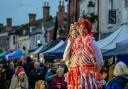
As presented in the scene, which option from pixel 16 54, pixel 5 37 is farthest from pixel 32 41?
pixel 16 54

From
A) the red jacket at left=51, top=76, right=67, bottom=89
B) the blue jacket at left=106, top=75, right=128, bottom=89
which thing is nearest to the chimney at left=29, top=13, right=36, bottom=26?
the red jacket at left=51, top=76, right=67, bottom=89

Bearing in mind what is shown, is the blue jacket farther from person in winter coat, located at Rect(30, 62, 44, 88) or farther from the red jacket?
person in winter coat, located at Rect(30, 62, 44, 88)

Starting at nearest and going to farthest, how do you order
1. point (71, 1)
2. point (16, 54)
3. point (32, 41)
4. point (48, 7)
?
point (16, 54) → point (71, 1) → point (48, 7) → point (32, 41)

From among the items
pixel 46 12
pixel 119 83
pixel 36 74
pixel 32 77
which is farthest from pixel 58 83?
pixel 46 12

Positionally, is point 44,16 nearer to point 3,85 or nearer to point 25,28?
point 25,28

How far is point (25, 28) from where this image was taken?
297 ft

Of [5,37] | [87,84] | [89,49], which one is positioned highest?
[89,49]

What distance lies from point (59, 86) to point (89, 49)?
5761 millimetres

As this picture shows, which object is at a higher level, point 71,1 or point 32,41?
point 71,1

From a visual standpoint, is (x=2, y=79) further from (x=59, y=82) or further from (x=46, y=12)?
(x=46, y=12)

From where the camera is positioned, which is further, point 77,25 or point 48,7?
point 48,7

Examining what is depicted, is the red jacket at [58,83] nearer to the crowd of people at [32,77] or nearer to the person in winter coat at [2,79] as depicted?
the crowd of people at [32,77]

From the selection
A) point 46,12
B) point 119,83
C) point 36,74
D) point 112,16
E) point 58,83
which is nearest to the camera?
point 119,83

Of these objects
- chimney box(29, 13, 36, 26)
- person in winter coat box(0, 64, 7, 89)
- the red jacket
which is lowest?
chimney box(29, 13, 36, 26)
